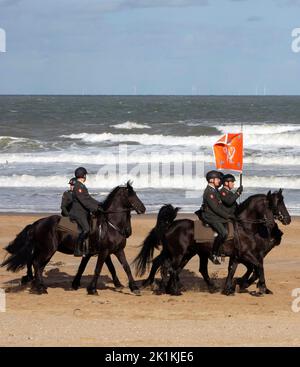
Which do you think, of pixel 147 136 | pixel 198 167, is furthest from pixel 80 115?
pixel 198 167

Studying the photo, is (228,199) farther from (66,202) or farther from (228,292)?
(66,202)

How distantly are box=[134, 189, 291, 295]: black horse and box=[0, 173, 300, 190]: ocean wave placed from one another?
55.5 ft

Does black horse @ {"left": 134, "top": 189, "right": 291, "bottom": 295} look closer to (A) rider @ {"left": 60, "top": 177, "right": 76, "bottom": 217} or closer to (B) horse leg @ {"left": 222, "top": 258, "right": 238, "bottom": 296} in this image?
(B) horse leg @ {"left": 222, "top": 258, "right": 238, "bottom": 296}

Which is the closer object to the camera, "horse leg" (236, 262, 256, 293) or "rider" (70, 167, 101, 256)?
"rider" (70, 167, 101, 256)

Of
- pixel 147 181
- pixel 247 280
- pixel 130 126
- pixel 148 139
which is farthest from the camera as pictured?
pixel 130 126

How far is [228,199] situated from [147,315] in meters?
2.65

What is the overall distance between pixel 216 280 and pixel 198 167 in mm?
22123

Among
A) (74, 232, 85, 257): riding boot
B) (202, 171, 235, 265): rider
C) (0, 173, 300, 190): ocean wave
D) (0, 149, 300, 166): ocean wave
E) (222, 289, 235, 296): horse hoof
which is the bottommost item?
(222, 289, 235, 296): horse hoof

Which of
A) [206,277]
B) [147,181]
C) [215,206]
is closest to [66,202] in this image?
[215,206]

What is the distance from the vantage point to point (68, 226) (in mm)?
15281

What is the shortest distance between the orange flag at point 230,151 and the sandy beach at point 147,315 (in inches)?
87.9

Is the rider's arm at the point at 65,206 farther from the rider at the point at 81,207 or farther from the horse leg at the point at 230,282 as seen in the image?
the horse leg at the point at 230,282

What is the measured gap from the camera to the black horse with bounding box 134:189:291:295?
15164mm

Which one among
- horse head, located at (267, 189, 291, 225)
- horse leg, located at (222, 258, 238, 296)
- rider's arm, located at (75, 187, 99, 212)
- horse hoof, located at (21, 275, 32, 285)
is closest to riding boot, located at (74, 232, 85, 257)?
rider's arm, located at (75, 187, 99, 212)
